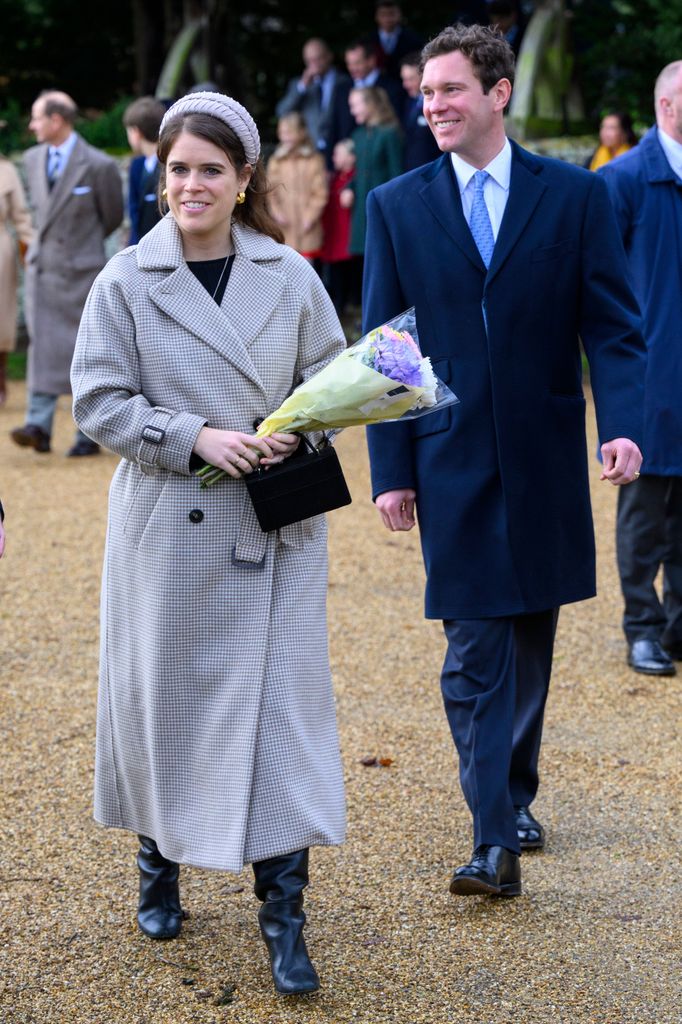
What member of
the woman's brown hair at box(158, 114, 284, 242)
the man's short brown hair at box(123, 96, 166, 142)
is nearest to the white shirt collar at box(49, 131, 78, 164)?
the man's short brown hair at box(123, 96, 166, 142)

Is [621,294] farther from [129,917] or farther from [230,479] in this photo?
[129,917]

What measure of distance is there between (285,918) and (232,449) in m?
1.08

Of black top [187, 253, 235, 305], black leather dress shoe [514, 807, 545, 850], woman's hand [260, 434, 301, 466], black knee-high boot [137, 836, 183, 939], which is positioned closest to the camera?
woman's hand [260, 434, 301, 466]

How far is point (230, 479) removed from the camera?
362 cm

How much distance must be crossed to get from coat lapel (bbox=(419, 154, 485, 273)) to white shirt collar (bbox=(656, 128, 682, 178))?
1.97 m

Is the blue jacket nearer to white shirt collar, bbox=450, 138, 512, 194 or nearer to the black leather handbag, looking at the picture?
white shirt collar, bbox=450, 138, 512, 194

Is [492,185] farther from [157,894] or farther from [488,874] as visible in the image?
[157,894]

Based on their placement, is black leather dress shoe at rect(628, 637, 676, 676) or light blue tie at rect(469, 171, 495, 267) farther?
black leather dress shoe at rect(628, 637, 676, 676)

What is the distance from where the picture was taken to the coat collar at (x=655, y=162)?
5.80 metres

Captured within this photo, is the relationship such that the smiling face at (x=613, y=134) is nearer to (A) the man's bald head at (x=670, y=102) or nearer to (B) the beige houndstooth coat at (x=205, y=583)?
(A) the man's bald head at (x=670, y=102)

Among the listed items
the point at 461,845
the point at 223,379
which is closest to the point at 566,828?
the point at 461,845

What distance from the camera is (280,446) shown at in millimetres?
3557

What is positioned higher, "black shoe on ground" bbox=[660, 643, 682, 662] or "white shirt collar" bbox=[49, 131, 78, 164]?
"white shirt collar" bbox=[49, 131, 78, 164]

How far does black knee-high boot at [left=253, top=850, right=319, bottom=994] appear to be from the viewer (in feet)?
11.5
